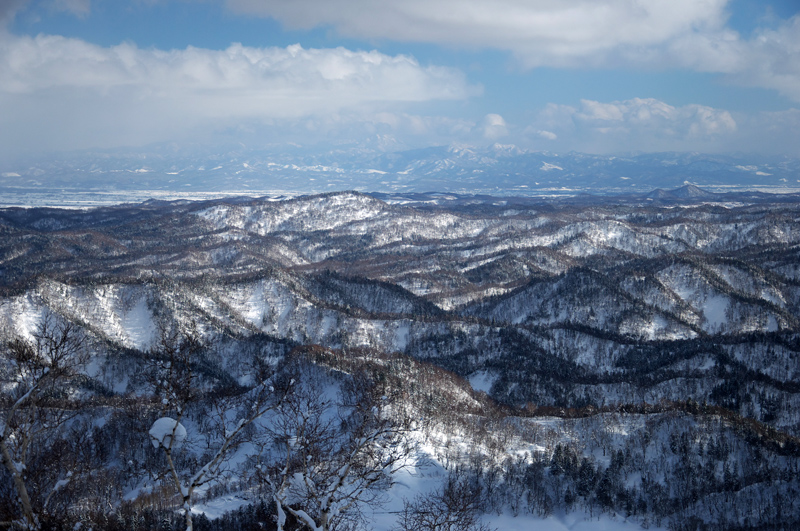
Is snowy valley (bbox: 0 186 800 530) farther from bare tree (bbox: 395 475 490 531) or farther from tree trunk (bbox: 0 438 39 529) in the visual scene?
bare tree (bbox: 395 475 490 531)

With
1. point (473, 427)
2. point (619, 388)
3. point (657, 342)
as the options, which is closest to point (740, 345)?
point (657, 342)

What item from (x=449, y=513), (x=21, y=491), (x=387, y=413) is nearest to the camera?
(x=21, y=491)

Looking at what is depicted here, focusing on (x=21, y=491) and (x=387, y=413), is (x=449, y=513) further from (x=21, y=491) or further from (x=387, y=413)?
(x=387, y=413)

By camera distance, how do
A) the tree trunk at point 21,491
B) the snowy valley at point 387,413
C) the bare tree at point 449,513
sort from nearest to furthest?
1. the tree trunk at point 21,491
2. the snowy valley at point 387,413
3. the bare tree at point 449,513

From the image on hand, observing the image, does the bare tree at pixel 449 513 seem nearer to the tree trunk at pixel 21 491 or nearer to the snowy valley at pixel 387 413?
the snowy valley at pixel 387 413

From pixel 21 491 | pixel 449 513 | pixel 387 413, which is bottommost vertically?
pixel 387 413

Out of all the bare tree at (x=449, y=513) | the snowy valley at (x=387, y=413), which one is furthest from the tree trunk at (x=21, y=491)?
the bare tree at (x=449, y=513)

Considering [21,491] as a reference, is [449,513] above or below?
below

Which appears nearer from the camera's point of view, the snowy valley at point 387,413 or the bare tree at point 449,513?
the snowy valley at point 387,413

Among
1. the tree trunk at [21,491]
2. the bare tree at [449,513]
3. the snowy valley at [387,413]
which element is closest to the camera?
the tree trunk at [21,491]

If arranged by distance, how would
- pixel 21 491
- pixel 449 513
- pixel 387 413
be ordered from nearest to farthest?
pixel 21 491
pixel 449 513
pixel 387 413

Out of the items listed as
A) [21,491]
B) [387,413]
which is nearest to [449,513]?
[21,491]
